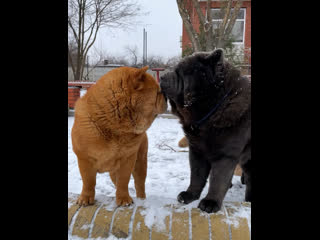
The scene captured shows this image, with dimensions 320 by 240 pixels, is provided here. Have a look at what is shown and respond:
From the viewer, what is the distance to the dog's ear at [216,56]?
1.73 m

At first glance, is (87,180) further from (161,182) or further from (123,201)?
(161,182)

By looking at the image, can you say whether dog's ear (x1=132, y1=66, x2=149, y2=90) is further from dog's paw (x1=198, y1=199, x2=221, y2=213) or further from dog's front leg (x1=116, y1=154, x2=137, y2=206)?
dog's paw (x1=198, y1=199, x2=221, y2=213)

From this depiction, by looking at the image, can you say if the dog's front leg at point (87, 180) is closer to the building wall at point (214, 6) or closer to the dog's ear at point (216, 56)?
the dog's ear at point (216, 56)

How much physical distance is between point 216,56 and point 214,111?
386 mm

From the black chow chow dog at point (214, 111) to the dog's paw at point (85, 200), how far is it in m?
0.78

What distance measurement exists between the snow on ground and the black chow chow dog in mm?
282

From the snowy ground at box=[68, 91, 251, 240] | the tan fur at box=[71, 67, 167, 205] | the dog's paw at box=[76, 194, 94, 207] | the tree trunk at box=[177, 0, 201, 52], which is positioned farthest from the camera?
the tree trunk at box=[177, 0, 201, 52]

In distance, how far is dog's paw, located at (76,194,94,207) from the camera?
69.4 inches

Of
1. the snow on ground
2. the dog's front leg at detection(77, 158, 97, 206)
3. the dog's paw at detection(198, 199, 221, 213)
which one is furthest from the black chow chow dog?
the dog's front leg at detection(77, 158, 97, 206)

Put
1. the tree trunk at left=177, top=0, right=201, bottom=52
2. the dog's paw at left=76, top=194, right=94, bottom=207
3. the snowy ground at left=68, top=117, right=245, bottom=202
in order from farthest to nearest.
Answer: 1. the tree trunk at left=177, top=0, right=201, bottom=52
2. the snowy ground at left=68, top=117, right=245, bottom=202
3. the dog's paw at left=76, top=194, right=94, bottom=207

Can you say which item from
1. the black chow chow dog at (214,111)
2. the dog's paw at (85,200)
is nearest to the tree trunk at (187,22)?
the black chow chow dog at (214,111)
